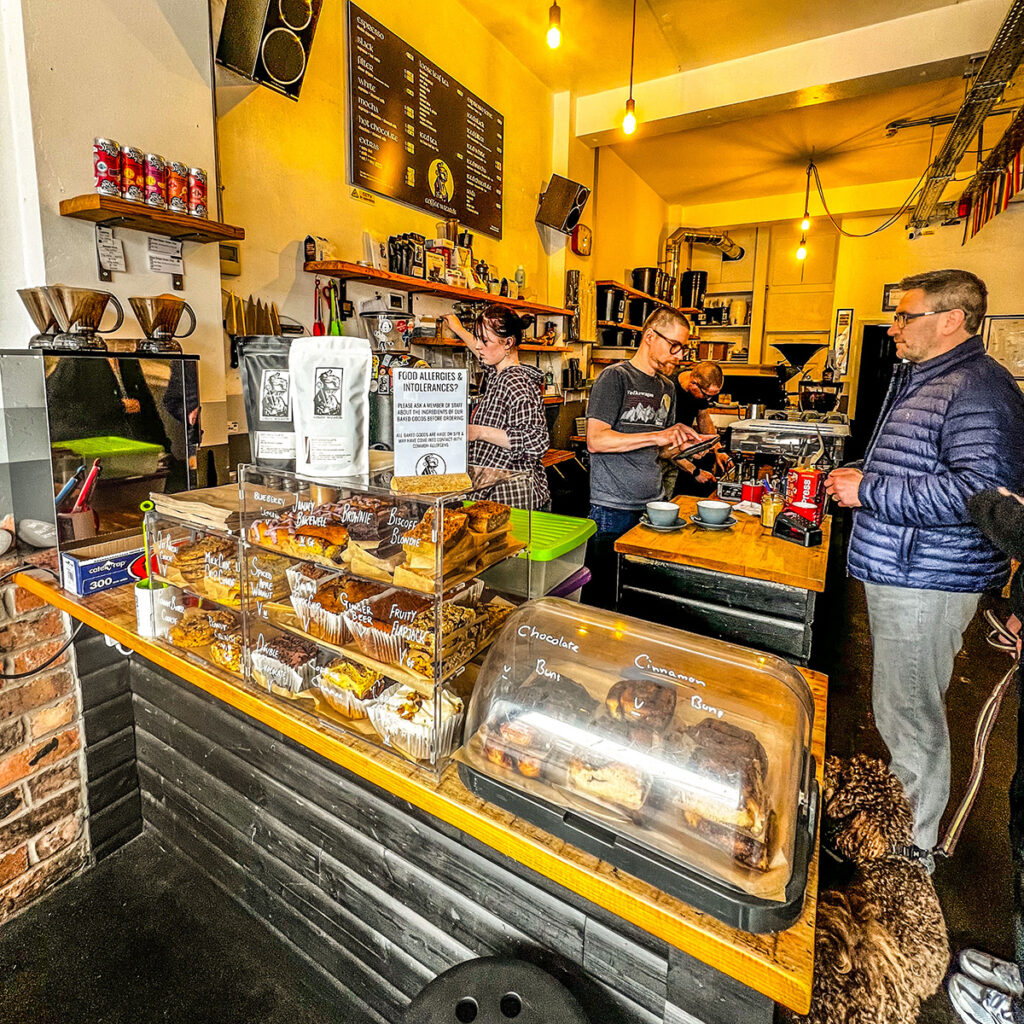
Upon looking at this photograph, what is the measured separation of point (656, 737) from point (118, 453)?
1709mm

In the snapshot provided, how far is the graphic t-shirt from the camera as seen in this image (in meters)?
3.03

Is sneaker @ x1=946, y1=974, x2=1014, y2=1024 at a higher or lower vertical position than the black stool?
lower

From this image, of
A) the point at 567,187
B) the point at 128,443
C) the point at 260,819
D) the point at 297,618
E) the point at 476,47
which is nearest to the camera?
the point at 297,618

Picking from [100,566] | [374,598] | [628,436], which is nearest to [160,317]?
[100,566]

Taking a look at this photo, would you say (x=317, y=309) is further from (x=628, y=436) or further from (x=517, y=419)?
(x=628, y=436)

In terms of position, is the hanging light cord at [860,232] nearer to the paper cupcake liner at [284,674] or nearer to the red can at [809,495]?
the red can at [809,495]

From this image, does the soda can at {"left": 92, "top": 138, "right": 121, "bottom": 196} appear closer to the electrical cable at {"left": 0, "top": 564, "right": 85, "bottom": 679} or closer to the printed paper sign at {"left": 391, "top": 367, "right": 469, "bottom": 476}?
the electrical cable at {"left": 0, "top": 564, "right": 85, "bottom": 679}

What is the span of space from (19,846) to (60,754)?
0.90 feet

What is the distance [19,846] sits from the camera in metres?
1.97

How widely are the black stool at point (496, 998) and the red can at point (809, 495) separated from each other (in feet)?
6.94

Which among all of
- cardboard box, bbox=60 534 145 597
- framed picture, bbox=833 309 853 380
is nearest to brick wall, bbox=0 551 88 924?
cardboard box, bbox=60 534 145 597

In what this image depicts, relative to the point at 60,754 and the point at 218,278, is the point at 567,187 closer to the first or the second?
the point at 218,278

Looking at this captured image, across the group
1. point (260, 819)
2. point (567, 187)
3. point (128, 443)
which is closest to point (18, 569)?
point (128, 443)

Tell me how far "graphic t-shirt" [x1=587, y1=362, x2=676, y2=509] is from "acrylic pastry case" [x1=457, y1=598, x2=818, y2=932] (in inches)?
77.0
